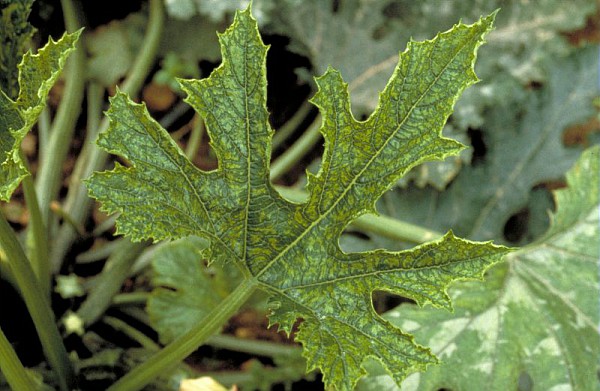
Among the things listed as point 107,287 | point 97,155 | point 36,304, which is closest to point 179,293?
point 107,287

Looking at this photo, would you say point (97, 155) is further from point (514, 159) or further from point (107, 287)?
point (514, 159)

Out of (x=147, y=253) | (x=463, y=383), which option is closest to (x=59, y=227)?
(x=147, y=253)

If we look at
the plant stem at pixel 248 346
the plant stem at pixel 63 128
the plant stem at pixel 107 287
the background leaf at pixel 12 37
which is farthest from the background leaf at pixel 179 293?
the background leaf at pixel 12 37

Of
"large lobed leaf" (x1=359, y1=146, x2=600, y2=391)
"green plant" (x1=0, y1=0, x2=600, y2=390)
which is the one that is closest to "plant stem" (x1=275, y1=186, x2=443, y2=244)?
"green plant" (x1=0, y1=0, x2=600, y2=390)

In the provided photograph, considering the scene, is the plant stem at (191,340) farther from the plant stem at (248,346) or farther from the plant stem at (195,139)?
the plant stem at (195,139)

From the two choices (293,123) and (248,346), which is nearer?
(248,346)

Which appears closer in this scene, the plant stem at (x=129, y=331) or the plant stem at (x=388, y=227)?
the plant stem at (x=388, y=227)
